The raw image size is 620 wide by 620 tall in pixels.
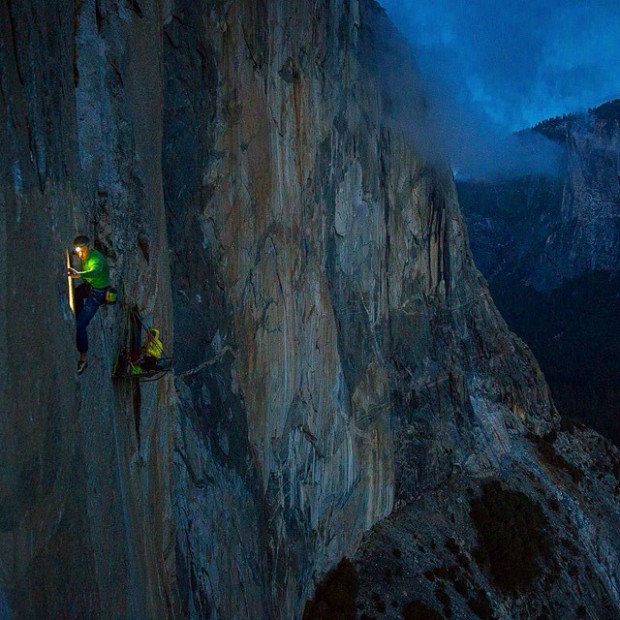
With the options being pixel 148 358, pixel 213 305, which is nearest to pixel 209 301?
pixel 213 305

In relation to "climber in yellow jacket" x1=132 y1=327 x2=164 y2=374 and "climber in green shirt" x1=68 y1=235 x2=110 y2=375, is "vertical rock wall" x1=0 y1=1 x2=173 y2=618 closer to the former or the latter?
"climber in green shirt" x1=68 y1=235 x2=110 y2=375

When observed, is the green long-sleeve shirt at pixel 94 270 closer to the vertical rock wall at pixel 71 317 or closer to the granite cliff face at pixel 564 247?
the vertical rock wall at pixel 71 317

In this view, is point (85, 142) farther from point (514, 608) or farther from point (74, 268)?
point (514, 608)

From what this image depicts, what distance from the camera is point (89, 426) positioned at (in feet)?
24.2

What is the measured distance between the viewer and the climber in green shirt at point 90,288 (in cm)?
711

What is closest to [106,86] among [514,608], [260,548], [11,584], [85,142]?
[85,142]

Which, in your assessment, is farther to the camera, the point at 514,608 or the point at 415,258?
the point at 415,258

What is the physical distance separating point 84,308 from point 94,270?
1.80 feet

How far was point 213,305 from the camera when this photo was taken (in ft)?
47.2


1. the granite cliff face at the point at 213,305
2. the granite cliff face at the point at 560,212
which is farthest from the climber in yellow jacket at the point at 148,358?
the granite cliff face at the point at 560,212

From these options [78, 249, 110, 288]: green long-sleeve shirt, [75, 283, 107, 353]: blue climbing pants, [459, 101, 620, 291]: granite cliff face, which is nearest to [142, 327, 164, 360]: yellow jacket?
[75, 283, 107, 353]: blue climbing pants

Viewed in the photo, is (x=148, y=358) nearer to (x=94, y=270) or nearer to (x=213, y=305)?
(x=94, y=270)

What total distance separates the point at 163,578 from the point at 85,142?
27.1ft

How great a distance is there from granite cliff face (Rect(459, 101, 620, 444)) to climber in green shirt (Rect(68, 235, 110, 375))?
104 metres
